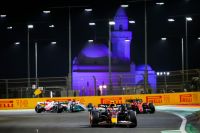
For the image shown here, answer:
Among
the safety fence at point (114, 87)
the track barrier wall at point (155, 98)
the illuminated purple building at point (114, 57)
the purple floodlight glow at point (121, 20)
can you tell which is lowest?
the track barrier wall at point (155, 98)

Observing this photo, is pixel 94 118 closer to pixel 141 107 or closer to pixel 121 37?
pixel 141 107

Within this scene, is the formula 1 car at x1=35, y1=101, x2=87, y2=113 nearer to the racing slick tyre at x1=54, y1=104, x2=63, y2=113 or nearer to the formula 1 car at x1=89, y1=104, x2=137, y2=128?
the racing slick tyre at x1=54, y1=104, x2=63, y2=113

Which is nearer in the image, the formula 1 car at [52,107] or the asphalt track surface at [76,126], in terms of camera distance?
the asphalt track surface at [76,126]

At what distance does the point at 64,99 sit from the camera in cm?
4072

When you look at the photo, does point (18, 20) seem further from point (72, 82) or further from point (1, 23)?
point (72, 82)

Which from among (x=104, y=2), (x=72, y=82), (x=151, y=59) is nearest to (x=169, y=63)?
(x=151, y=59)

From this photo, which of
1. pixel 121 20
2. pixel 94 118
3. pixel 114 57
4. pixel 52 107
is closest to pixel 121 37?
pixel 121 20

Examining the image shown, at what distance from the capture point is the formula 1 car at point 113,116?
1930cm

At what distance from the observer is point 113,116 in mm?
19609

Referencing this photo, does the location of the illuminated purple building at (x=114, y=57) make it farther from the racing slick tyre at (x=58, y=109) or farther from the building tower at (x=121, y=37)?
the racing slick tyre at (x=58, y=109)

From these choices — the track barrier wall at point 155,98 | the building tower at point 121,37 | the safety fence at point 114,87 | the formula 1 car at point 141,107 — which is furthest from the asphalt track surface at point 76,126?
the building tower at point 121,37

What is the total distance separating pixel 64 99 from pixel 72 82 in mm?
4811

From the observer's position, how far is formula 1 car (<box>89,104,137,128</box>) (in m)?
19.3

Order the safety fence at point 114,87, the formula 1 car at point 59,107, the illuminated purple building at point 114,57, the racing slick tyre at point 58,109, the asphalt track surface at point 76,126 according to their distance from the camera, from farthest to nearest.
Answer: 1. the illuminated purple building at point 114,57
2. the safety fence at point 114,87
3. the formula 1 car at point 59,107
4. the racing slick tyre at point 58,109
5. the asphalt track surface at point 76,126
